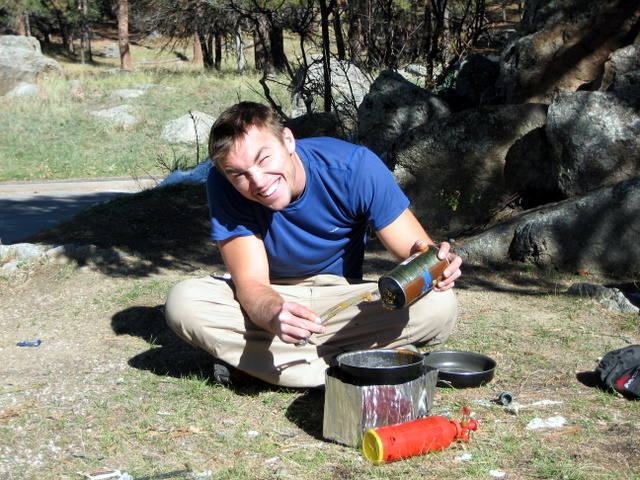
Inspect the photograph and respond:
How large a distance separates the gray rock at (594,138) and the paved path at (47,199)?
501 centimetres

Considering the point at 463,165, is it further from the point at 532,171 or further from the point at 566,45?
the point at 566,45

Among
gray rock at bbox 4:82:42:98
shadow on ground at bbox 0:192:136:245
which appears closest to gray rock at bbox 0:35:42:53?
gray rock at bbox 4:82:42:98

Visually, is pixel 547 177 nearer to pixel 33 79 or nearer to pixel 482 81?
pixel 482 81

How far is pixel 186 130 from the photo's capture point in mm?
17625

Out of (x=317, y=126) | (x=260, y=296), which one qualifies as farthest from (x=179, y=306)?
(x=317, y=126)

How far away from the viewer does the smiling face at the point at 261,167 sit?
10.4 feet

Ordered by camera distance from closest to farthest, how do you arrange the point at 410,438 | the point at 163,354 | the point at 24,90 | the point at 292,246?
the point at 410,438
the point at 292,246
the point at 163,354
the point at 24,90

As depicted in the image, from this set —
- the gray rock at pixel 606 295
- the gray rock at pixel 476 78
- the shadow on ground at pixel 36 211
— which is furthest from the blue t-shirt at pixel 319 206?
the gray rock at pixel 476 78

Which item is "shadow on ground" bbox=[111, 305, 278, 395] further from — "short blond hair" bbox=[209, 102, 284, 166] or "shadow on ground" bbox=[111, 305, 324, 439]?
"short blond hair" bbox=[209, 102, 284, 166]

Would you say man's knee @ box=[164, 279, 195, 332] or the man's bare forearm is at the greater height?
the man's bare forearm

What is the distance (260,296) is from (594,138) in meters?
3.75

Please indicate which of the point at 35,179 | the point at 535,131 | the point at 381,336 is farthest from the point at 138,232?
the point at 35,179

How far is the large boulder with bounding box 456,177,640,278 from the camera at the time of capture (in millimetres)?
5496

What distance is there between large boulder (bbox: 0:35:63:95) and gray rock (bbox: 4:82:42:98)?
0.21m
